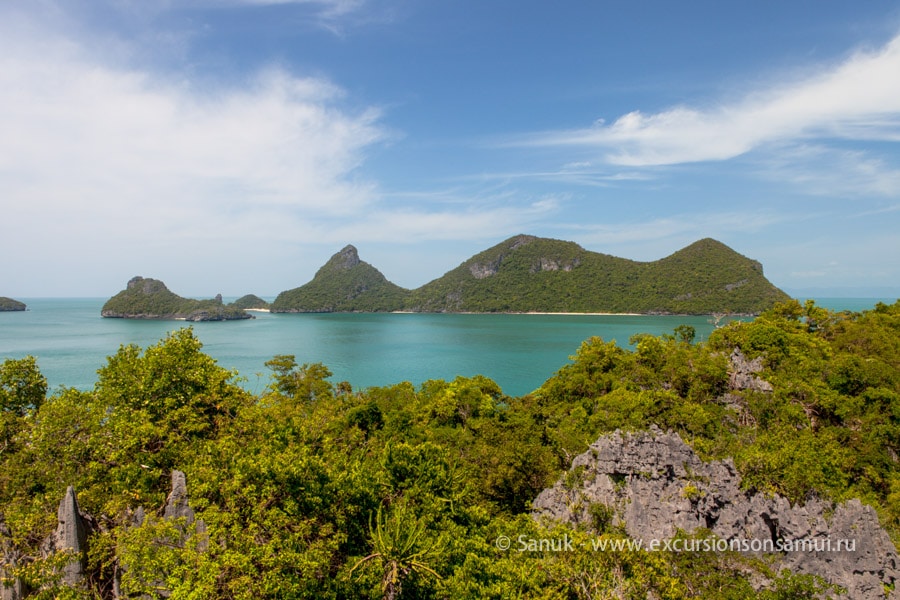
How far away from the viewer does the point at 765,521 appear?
11602mm

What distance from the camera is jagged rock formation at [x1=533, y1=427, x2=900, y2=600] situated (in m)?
10.0

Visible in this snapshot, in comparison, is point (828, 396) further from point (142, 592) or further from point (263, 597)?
point (142, 592)

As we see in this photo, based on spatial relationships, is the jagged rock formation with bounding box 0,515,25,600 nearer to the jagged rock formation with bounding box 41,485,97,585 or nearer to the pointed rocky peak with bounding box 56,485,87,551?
the jagged rock formation with bounding box 41,485,97,585

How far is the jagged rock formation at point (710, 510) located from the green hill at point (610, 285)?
14272 cm

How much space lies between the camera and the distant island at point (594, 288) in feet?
468

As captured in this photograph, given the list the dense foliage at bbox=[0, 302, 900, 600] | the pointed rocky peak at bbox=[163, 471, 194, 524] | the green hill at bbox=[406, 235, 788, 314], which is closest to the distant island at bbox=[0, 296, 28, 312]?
the green hill at bbox=[406, 235, 788, 314]

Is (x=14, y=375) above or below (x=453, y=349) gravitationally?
above

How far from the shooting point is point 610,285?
16688cm

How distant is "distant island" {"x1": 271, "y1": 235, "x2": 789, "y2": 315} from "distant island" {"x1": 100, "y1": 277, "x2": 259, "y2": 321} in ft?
159

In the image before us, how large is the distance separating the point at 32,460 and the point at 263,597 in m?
10.7

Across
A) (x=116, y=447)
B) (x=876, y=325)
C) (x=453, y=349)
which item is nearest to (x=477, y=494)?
(x=116, y=447)

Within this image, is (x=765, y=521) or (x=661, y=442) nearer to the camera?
(x=765, y=521)

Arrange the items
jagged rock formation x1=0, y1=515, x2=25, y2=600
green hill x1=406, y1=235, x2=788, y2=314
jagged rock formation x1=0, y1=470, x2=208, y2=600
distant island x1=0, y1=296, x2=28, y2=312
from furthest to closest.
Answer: distant island x1=0, y1=296, x2=28, y2=312 → green hill x1=406, y1=235, x2=788, y2=314 → jagged rock formation x1=0, y1=470, x2=208, y2=600 → jagged rock formation x1=0, y1=515, x2=25, y2=600

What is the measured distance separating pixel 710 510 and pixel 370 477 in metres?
9.12
